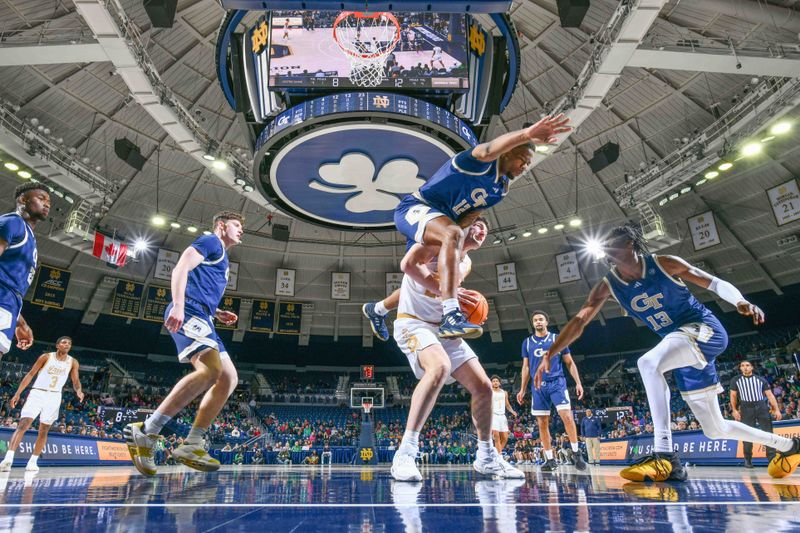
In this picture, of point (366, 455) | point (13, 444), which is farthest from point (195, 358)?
point (366, 455)

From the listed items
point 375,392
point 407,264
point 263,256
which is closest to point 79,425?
point 263,256

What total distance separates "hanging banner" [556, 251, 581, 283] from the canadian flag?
66.0ft

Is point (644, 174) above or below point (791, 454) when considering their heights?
above

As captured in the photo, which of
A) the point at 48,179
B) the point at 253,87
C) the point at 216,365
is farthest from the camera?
the point at 48,179

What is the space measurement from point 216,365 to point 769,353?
2675 cm

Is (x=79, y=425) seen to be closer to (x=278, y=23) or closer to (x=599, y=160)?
(x=278, y=23)

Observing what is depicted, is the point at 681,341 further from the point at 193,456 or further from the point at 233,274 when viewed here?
the point at 233,274

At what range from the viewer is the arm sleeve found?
12.1ft

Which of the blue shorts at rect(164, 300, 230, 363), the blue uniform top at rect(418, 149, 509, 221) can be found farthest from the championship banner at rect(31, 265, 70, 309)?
the blue uniform top at rect(418, 149, 509, 221)

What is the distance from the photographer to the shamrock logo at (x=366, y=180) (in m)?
12.9

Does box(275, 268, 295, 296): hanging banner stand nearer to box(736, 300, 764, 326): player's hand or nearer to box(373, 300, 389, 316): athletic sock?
box(373, 300, 389, 316): athletic sock

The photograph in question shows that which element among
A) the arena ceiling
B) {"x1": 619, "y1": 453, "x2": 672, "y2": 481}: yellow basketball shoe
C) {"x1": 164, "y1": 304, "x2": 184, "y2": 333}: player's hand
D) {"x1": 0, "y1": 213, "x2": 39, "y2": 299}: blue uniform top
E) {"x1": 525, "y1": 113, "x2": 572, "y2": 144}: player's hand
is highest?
the arena ceiling

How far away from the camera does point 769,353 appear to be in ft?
74.1

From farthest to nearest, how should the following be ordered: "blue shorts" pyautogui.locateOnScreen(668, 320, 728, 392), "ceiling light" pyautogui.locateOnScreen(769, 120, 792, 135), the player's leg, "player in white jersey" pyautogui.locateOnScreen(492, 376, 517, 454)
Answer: "ceiling light" pyautogui.locateOnScreen(769, 120, 792, 135)
"player in white jersey" pyautogui.locateOnScreen(492, 376, 517, 454)
the player's leg
"blue shorts" pyautogui.locateOnScreen(668, 320, 728, 392)
